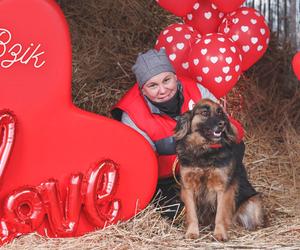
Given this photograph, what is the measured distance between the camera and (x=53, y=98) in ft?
13.8

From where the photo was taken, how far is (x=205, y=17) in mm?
5176

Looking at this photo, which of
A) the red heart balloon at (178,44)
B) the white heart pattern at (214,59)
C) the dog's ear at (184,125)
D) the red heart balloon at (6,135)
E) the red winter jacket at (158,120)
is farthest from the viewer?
the red heart balloon at (178,44)

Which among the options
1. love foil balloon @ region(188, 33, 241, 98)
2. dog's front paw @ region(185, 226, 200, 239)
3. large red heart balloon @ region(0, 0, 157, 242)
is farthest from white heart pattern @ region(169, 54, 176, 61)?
dog's front paw @ region(185, 226, 200, 239)

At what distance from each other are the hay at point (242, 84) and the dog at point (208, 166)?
2.30 feet

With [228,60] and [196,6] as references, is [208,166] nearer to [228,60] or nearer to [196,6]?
[228,60]

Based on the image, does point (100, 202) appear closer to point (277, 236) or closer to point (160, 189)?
point (160, 189)

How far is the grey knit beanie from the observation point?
4371 mm

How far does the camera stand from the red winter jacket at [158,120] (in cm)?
456

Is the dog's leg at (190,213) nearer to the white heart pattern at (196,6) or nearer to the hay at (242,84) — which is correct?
the hay at (242,84)

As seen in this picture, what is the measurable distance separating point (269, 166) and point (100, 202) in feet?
6.34

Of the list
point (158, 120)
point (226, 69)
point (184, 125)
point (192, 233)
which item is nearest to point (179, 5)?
point (226, 69)

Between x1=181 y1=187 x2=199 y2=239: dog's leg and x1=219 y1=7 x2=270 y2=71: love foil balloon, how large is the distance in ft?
4.17

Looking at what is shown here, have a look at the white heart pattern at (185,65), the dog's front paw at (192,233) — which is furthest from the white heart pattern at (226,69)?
the dog's front paw at (192,233)

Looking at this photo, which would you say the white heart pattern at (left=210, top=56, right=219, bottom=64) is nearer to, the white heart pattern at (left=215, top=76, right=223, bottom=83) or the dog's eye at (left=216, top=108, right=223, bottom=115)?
the white heart pattern at (left=215, top=76, right=223, bottom=83)
